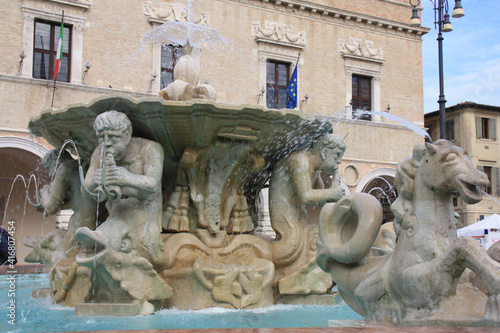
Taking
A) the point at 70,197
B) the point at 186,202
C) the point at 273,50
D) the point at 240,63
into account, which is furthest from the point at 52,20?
the point at 186,202

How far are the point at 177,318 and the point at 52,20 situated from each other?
12.5m

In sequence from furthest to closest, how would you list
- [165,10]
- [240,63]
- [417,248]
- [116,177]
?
[240,63], [165,10], [116,177], [417,248]

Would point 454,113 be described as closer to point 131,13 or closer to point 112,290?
point 131,13

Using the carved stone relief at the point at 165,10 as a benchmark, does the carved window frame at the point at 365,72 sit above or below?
below

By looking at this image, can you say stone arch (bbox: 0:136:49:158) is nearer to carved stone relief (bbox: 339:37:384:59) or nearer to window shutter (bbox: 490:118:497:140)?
carved stone relief (bbox: 339:37:384:59)

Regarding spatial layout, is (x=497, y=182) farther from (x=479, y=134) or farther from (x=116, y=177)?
(x=116, y=177)

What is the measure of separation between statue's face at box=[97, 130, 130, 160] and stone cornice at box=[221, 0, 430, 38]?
46.3 feet

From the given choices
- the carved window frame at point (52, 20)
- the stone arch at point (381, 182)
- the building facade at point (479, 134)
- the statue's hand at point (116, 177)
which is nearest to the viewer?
the statue's hand at point (116, 177)

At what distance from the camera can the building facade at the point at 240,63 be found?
14.0 metres

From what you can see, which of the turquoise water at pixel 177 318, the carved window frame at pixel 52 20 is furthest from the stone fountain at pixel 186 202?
the carved window frame at pixel 52 20

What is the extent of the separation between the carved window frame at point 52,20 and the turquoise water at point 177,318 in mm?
10665

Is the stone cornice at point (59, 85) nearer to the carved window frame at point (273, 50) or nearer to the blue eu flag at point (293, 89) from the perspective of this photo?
the carved window frame at point (273, 50)

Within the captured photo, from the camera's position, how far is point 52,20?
47.4 feet

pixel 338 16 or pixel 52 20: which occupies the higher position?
pixel 338 16
